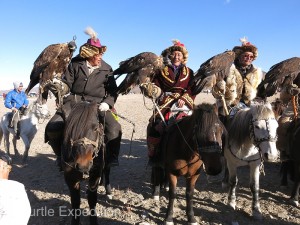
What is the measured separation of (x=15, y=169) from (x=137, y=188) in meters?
3.91

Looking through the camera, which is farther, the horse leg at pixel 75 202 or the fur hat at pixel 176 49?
the fur hat at pixel 176 49

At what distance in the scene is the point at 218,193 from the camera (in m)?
5.71

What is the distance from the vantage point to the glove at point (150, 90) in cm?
456

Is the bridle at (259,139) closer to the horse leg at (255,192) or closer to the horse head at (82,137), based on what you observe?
the horse leg at (255,192)

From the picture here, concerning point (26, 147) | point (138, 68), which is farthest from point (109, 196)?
point (26, 147)

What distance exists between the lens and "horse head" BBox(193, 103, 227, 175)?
11.7ft

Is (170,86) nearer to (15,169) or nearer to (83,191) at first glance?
(83,191)

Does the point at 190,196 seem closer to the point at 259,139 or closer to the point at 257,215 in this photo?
the point at 257,215

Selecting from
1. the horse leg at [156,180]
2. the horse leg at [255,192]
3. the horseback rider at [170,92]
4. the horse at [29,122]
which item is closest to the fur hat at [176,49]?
the horseback rider at [170,92]

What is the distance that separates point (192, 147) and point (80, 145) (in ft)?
5.37

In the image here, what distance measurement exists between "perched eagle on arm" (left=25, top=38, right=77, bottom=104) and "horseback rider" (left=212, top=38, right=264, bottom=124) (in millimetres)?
2650

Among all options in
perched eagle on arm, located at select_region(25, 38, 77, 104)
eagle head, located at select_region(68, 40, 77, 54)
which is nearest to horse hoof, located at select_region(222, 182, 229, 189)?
perched eagle on arm, located at select_region(25, 38, 77, 104)

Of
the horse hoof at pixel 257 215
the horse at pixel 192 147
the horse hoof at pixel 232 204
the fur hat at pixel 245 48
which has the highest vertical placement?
the fur hat at pixel 245 48

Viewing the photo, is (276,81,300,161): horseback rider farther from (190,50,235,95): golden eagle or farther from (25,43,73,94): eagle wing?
(25,43,73,94): eagle wing
